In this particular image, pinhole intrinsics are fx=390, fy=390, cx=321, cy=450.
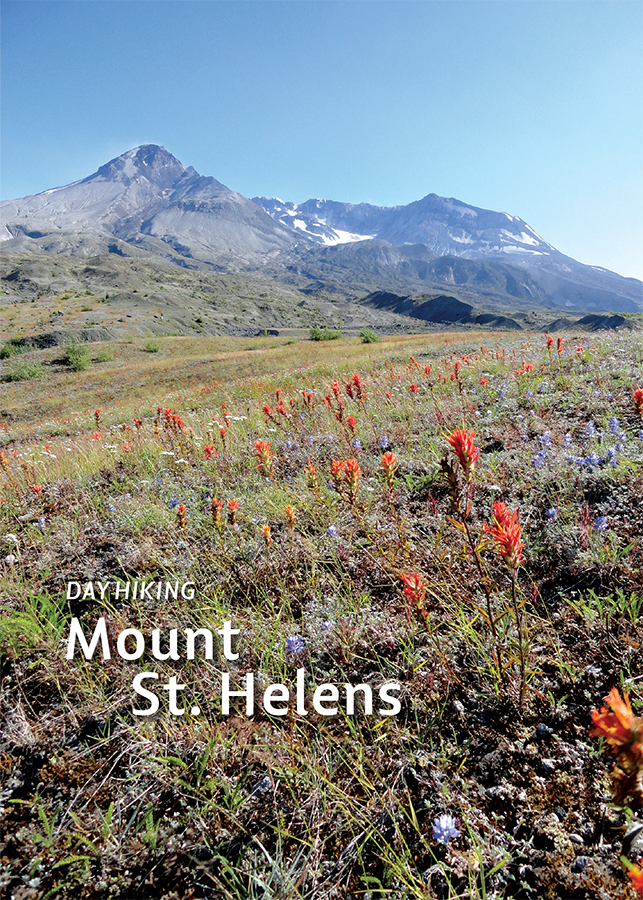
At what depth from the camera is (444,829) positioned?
1.37 metres

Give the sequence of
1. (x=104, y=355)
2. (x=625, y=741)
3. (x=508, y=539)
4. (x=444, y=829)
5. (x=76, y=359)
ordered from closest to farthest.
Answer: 1. (x=625, y=741)
2. (x=444, y=829)
3. (x=508, y=539)
4. (x=76, y=359)
5. (x=104, y=355)

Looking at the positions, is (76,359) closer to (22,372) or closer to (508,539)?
(22,372)

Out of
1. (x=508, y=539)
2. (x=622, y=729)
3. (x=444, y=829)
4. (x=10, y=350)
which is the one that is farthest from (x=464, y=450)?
(x=10, y=350)

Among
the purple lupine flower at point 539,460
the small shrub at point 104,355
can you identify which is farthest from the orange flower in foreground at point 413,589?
the small shrub at point 104,355

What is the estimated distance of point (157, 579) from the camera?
3141 millimetres

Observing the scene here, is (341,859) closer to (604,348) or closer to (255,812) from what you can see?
(255,812)

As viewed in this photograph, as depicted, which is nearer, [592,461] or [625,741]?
[625,741]

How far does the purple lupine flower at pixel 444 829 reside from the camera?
1352 millimetres

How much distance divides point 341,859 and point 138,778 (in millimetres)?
1008

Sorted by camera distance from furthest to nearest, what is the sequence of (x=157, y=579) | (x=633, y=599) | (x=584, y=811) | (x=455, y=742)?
1. (x=157, y=579)
2. (x=633, y=599)
3. (x=455, y=742)
4. (x=584, y=811)

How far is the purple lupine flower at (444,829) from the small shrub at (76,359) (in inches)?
1634

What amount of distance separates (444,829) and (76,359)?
42.7 meters

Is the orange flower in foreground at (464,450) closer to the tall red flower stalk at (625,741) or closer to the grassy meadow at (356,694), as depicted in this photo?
the grassy meadow at (356,694)

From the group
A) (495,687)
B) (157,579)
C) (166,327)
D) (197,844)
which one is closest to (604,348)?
(495,687)
